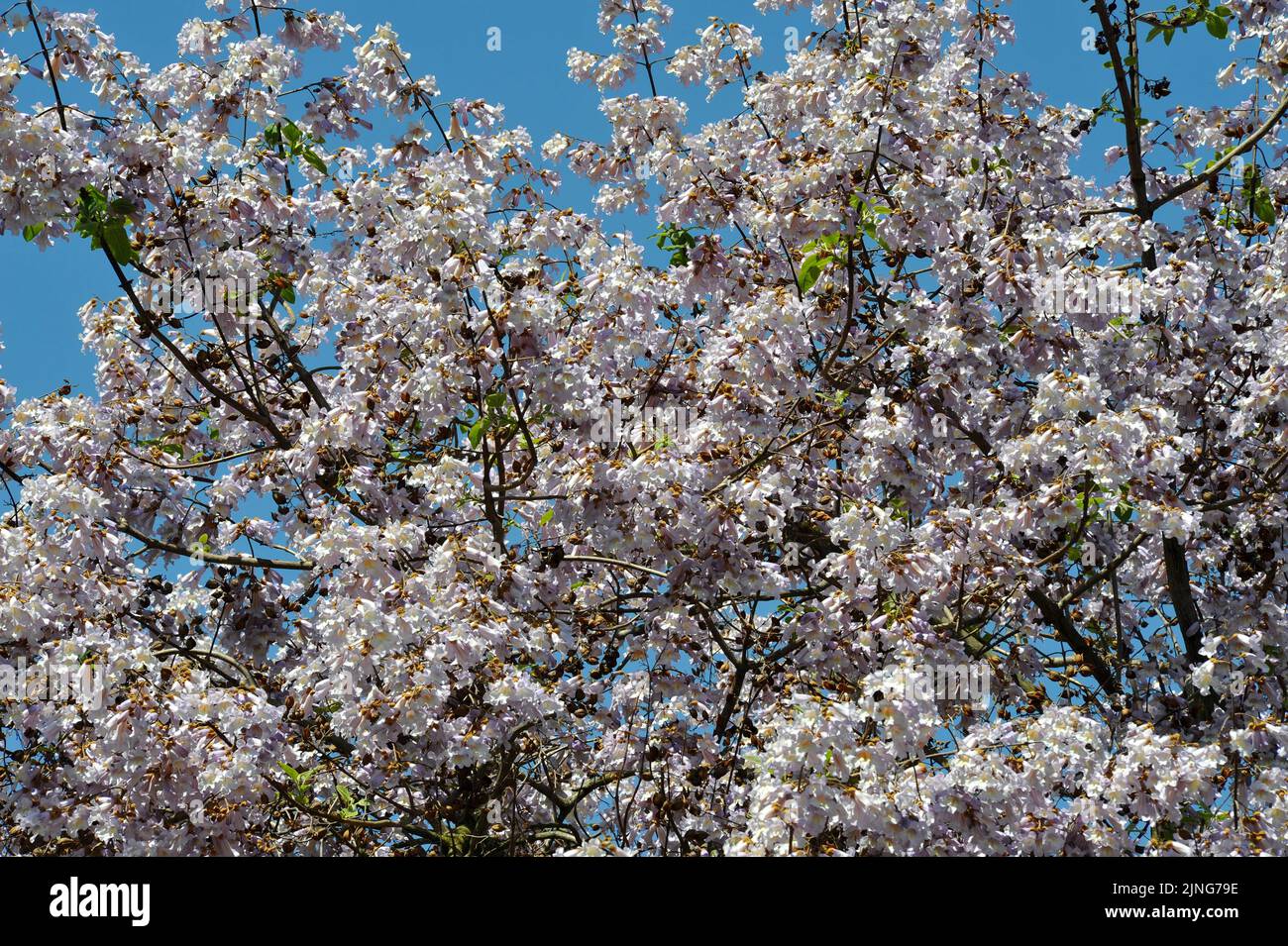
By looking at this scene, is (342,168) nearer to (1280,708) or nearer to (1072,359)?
(1072,359)

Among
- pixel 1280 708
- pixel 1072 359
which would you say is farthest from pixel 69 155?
pixel 1280 708

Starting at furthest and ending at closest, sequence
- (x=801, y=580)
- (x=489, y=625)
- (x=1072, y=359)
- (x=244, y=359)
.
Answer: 1. (x=244, y=359)
2. (x=801, y=580)
3. (x=1072, y=359)
4. (x=489, y=625)

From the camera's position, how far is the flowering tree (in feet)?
25.4

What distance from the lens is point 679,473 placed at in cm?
819

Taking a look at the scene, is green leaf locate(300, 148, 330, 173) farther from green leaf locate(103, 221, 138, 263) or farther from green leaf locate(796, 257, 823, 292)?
green leaf locate(796, 257, 823, 292)

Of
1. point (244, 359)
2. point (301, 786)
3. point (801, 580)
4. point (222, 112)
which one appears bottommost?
point (301, 786)

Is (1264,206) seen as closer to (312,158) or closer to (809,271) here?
(809,271)

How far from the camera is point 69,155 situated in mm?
8133

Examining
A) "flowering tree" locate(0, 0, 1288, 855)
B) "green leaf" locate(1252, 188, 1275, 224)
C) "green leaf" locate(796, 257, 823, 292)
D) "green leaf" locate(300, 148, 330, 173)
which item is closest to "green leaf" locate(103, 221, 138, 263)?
Answer: "flowering tree" locate(0, 0, 1288, 855)

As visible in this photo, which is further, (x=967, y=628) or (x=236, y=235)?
(x=236, y=235)

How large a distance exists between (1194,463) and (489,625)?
13.9ft

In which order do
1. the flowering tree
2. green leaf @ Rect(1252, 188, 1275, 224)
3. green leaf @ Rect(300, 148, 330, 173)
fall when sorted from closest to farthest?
the flowering tree < green leaf @ Rect(300, 148, 330, 173) < green leaf @ Rect(1252, 188, 1275, 224)

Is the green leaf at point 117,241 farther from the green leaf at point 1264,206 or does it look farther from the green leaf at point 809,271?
the green leaf at point 1264,206
